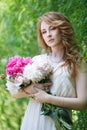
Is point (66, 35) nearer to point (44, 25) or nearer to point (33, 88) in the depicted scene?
point (44, 25)

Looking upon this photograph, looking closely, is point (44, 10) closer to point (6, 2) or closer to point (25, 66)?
point (6, 2)

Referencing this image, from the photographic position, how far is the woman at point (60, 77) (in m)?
3.01

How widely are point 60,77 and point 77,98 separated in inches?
6.4

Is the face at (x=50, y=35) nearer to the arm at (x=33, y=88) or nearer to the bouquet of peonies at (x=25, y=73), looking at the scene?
the bouquet of peonies at (x=25, y=73)

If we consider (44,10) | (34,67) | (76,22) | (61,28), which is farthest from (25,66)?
(44,10)

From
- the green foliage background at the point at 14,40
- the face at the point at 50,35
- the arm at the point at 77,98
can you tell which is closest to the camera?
the arm at the point at 77,98

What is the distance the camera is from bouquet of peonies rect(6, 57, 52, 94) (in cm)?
305

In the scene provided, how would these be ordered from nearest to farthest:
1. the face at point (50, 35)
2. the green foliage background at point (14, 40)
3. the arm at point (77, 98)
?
the arm at point (77, 98)
the face at point (50, 35)
the green foliage background at point (14, 40)

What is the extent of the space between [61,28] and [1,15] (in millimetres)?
2338

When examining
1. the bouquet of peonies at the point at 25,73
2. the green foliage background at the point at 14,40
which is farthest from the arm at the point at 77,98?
the green foliage background at the point at 14,40

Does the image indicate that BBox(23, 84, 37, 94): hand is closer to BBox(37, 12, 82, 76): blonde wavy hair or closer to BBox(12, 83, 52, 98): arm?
BBox(12, 83, 52, 98): arm

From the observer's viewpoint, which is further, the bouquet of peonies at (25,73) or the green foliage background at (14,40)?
the green foliage background at (14,40)

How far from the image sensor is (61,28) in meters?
3.10

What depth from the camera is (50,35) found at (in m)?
3.12
